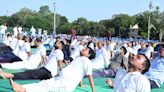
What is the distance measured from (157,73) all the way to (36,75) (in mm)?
2657

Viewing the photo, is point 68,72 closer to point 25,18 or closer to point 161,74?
point 161,74

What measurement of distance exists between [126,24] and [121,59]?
44.8 m

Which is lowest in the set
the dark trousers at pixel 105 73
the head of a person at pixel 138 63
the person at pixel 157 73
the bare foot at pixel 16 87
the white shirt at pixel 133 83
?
the dark trousers at pixel 105 73

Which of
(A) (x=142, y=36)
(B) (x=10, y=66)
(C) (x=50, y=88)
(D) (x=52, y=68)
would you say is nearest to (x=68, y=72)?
(C) (x=50, y=88)

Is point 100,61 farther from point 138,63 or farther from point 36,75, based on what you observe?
point 138,63

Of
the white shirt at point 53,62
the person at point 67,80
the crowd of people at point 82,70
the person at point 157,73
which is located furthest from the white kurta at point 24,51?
the person at point 67,80

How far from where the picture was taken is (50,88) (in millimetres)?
5891

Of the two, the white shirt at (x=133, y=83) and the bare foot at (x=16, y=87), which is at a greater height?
the white shirt at (x=133, y=83)

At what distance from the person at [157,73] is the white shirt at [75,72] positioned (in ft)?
8.12

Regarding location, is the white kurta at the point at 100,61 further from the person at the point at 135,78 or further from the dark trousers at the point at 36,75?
the person at the point at 135,78

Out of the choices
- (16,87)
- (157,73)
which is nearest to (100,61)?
(157,73)

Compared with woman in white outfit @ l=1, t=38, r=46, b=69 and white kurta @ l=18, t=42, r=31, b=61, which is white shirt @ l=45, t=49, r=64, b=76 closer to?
woman in white outfit @ l=1, t=38, r=46, b=69

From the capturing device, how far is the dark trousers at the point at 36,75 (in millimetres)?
7605

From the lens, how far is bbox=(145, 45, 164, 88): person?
27.1ft
